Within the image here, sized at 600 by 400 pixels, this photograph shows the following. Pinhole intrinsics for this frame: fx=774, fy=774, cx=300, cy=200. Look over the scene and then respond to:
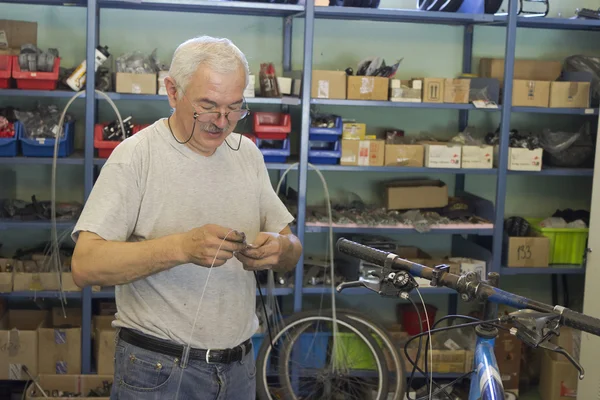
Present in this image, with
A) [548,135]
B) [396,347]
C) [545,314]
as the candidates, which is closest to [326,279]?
[396,347]

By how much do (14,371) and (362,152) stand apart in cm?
209

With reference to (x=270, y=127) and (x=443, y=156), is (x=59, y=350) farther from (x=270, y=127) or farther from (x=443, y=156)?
(x=443, y=156)

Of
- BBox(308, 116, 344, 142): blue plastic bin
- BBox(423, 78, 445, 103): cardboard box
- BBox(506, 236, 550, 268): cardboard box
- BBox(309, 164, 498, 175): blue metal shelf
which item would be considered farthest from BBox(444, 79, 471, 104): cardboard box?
BBox(506, 236, 550, 268): cardboard box

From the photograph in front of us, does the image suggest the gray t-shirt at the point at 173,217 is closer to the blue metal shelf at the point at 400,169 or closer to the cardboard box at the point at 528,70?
the blue metal shelf at the point at 400,169

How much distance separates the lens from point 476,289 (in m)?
1.56

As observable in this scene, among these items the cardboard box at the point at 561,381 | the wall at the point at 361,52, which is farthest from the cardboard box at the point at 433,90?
the cardboard box at the point at 561,381

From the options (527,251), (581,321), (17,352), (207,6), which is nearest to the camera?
(581,321)

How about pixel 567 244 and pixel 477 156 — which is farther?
pixel 567 244

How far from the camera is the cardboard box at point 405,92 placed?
3.96 meters

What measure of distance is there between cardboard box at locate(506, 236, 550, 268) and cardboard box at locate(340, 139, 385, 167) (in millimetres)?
870

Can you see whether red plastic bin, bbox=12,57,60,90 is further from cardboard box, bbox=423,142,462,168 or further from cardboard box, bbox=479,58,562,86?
cardboard box, bbox=479,58,562,86

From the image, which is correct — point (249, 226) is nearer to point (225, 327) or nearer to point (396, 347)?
point (225, 327)

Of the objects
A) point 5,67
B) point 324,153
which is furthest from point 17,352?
point 324,153

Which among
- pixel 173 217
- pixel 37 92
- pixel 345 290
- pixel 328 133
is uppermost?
pixel 37 92
